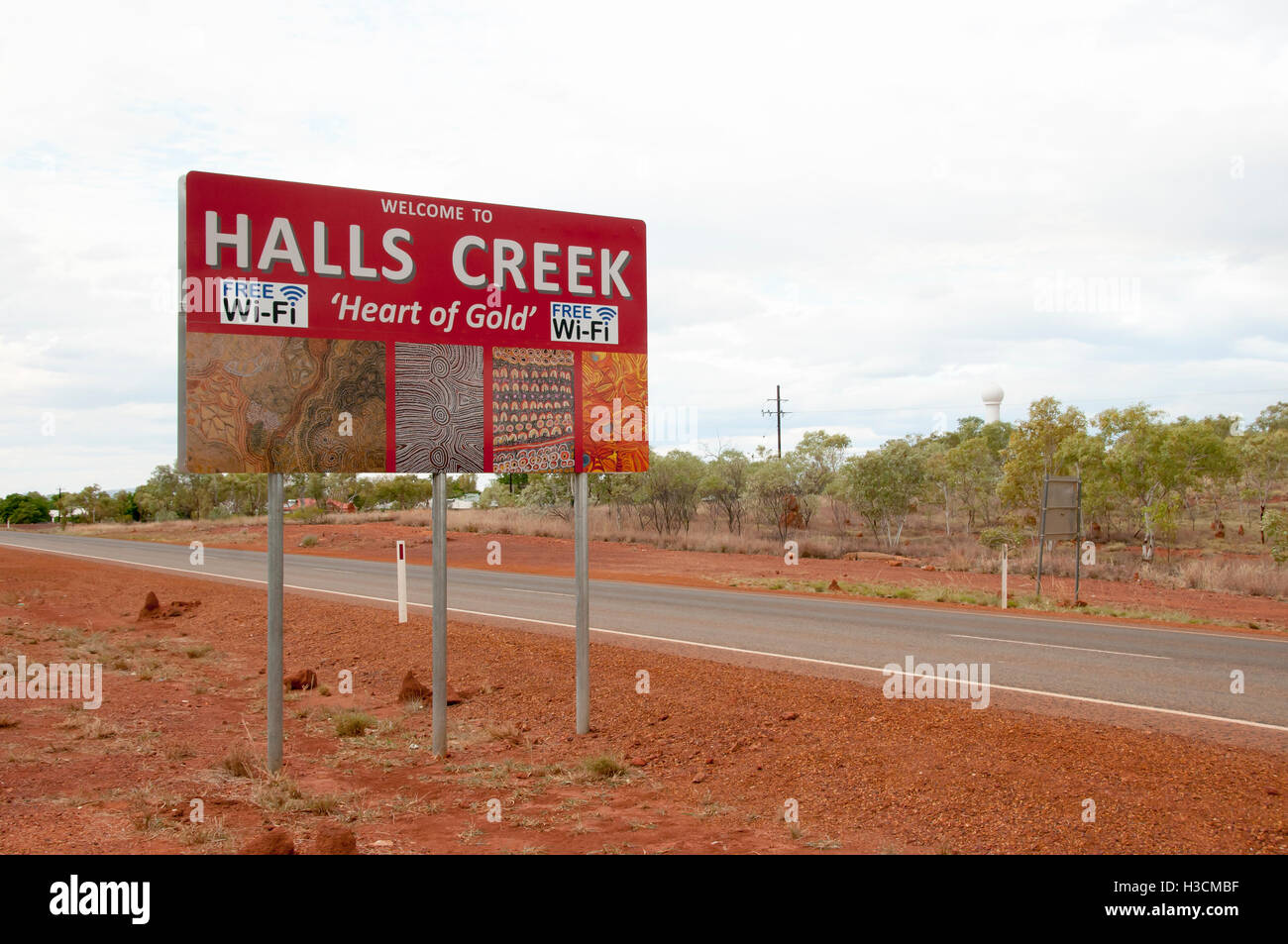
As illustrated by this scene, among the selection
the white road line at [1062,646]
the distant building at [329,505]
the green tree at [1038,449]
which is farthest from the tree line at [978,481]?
the white road line at [1062,646]

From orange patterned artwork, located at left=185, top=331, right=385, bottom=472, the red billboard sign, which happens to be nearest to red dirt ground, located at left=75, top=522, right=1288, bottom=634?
the red billboard sign

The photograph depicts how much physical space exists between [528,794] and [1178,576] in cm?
2550

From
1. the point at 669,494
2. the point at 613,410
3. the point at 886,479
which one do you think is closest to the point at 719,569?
the point at 886,479

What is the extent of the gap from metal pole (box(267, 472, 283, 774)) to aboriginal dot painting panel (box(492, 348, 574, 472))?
1.87m

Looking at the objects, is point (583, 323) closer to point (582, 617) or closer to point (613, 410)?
point (613, 410)

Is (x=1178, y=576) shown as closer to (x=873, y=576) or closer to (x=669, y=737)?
(x=873, y=576)

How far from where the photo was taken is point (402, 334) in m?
7.78

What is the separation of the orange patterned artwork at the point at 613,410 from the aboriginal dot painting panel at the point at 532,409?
18 cm

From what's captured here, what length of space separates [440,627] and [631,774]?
2109mm

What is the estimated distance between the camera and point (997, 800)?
5.98 metres

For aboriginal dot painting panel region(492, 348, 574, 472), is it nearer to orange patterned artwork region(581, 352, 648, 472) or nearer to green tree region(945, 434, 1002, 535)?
orange patterned artwork region(581, 352, 648, 472)

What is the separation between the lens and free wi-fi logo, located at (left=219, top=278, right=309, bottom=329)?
713 centimetres
